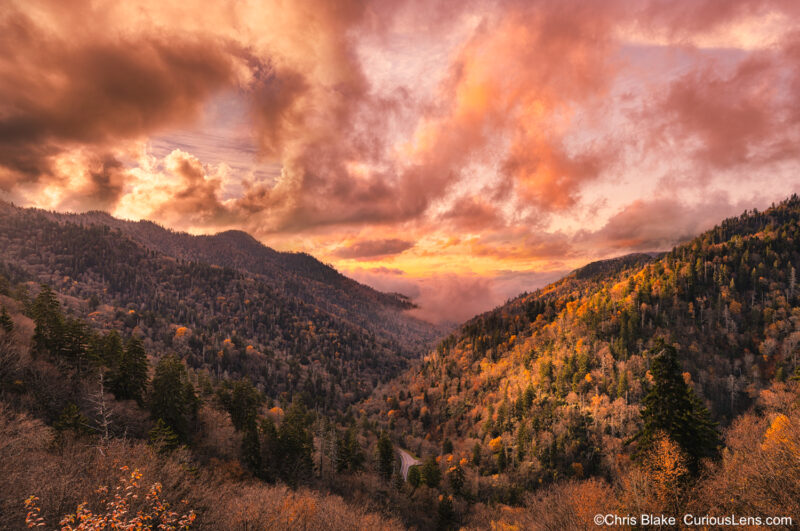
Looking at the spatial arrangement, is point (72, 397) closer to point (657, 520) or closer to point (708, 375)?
point (657, 520)

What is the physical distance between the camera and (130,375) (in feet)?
197

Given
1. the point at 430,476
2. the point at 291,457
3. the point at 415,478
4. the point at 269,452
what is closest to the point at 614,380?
the point at 430,476

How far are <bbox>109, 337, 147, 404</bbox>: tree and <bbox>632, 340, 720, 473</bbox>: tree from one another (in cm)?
7691

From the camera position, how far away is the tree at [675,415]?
3077 cm

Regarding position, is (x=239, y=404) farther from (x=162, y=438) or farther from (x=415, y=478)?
(x=415, y=478)

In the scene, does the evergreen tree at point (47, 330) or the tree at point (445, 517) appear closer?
the evergreen tree at point (47, 330)

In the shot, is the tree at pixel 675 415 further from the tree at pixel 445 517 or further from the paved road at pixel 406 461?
the paved road at pixel 406 461

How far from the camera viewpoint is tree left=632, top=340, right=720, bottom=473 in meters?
30.8

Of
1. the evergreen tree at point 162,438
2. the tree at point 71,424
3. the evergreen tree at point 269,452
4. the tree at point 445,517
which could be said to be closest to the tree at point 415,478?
the tree at point 445,517

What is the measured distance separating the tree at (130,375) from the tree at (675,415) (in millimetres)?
76906

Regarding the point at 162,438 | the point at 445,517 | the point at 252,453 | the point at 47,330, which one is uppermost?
the point at 47,330

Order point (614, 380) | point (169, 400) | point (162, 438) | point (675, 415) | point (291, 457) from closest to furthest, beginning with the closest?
point (675, 415) < point (162, 438) < point (169, 400) < point (291, 457) < point (614, 380)

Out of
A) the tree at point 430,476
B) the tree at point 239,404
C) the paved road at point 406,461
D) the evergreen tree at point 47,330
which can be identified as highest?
the evergreen tree at point 47,330

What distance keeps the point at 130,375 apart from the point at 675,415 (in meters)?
81.6
